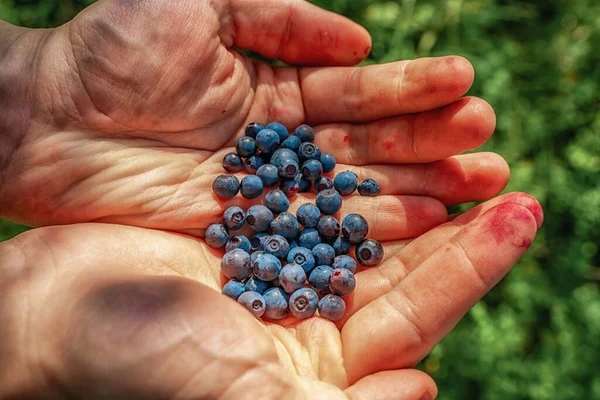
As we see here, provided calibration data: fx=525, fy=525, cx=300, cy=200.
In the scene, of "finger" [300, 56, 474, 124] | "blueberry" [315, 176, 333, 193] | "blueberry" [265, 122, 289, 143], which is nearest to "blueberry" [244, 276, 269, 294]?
"blueberry" [315, 176, 333, 193]

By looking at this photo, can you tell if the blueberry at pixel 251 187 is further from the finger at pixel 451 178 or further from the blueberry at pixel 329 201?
the finger at pixel 451 178

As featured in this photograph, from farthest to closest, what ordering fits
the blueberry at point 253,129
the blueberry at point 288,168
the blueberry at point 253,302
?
the blueberry at point 253,129, the blueberry at point 288,168, the blueberry at point 253,302

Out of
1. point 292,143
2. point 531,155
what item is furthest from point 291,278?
point 531,155

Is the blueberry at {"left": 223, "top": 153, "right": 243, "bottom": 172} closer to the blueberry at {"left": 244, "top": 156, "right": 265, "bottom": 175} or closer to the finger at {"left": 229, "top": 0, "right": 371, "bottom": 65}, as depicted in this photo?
the blueberry at {"left": 244, "top": 156, "right": 265, "bottom": 175}

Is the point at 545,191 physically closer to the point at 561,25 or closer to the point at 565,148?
the point at 565,148

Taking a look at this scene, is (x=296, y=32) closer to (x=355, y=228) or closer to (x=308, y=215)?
(x=308, y=215)

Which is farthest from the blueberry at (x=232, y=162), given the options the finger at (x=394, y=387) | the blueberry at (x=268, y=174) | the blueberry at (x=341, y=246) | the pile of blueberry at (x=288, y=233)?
the finger at (x=394, y=387)
